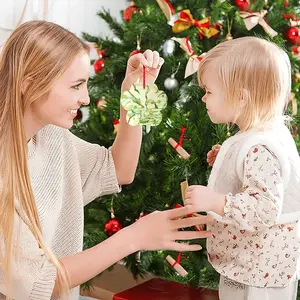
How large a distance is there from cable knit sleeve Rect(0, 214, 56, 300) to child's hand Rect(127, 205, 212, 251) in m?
0.21

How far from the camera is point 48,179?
158cm

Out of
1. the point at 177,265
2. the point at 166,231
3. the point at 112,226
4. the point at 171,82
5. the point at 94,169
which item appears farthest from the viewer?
the point at 112,226

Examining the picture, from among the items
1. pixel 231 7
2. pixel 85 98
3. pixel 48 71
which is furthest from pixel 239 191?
pixel 231 7

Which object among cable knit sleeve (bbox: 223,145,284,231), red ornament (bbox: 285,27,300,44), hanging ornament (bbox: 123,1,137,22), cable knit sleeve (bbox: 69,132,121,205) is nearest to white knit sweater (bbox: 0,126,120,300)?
cable knit sleeve (bbox: 69,132,121,205)

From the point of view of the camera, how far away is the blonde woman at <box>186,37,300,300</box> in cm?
141

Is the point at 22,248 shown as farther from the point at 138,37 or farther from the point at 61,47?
the point at 138,37

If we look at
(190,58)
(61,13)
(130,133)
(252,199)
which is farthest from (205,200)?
(61,13)

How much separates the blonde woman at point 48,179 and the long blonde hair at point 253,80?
183 mm

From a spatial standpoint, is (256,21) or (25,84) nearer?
(25,84)

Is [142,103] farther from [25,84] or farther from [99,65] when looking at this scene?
[99,65]

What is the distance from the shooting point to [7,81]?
4.67 feet

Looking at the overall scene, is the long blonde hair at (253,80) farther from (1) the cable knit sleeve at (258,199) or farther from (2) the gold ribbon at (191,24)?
(2) the gold ribbon at (191,24)

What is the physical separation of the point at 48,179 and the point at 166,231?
0.43 meters

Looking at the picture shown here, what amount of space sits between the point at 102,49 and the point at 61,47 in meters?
0.77
